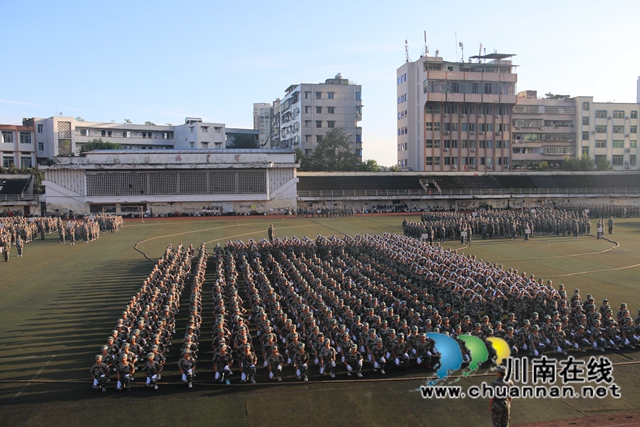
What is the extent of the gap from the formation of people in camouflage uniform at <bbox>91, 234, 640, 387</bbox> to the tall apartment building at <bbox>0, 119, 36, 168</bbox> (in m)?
63.9

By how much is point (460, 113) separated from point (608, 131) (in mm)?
23235

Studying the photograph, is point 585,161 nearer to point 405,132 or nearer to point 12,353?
point 405,132

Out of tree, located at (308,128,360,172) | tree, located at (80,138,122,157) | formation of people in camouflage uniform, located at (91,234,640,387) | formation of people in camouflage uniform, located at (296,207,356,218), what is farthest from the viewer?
tree, located at (80,138,122,157)

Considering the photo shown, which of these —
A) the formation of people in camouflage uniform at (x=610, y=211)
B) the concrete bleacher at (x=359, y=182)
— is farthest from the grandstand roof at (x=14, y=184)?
the formation of people in camouflage uniform at (x=610, y=211)

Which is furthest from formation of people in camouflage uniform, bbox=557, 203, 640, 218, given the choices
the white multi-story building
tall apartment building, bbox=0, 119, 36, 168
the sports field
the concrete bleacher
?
tall apartment building, bbox=0, 119, 36, 168

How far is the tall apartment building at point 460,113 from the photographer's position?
68375mm

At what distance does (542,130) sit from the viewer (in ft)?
247

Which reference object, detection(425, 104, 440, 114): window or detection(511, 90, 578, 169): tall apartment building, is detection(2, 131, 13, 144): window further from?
detection(511, 90, 578, 169): tall apartment building

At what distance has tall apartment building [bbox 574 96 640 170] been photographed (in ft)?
244

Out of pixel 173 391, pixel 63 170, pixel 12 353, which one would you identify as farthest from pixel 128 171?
pixel 173 391

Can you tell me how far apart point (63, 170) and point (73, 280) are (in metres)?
38.2

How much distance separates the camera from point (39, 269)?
22812mm

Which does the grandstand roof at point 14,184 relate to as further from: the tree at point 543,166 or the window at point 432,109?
the tree at point 543,166

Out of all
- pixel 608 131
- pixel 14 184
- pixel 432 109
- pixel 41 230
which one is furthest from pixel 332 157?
pixel 41 230
